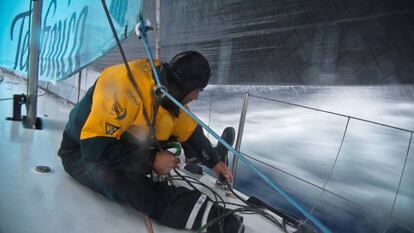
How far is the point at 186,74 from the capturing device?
679 millimetres

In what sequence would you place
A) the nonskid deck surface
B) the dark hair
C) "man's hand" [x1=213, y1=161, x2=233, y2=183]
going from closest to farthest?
the nonskid deck surface
the dark hair
"man's hand" [x1=213, y1=161, x2=233, y2=183]

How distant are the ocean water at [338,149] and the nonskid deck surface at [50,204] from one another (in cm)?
45

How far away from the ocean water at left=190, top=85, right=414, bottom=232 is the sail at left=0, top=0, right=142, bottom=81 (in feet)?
1.72

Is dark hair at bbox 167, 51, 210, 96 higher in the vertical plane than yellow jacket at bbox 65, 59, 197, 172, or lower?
higher

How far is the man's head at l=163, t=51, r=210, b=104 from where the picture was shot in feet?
2.23

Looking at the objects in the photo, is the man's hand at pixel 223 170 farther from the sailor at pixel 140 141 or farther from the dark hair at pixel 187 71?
the dark hair at pixel 187 71

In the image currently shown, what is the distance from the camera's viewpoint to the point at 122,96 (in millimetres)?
631

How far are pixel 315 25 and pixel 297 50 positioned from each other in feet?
0.34

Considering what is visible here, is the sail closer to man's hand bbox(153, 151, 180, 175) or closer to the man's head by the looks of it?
the man's head

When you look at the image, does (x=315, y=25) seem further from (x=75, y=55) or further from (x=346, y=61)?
(x=75, y=55)

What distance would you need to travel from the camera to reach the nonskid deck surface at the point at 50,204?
0.56m

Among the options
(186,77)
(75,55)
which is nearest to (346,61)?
(186,77)

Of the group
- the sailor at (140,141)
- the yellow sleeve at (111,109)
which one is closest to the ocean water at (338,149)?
the sailor at (140,141)

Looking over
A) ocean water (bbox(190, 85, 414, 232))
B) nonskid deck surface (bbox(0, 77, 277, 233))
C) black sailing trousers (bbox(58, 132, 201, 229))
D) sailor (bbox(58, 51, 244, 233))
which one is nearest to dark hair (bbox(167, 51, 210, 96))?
sailor (bbox(58, 51, 244, 233))
